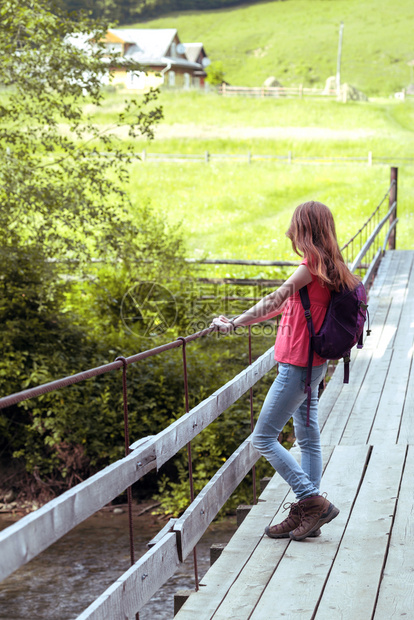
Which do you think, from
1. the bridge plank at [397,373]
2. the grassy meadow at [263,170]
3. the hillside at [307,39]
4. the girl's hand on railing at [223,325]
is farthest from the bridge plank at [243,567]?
the hillside at [307,39]

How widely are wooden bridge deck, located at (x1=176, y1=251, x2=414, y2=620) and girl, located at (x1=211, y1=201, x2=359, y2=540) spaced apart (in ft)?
0.63

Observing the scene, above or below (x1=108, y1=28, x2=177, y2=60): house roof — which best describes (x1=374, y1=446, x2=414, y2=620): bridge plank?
below

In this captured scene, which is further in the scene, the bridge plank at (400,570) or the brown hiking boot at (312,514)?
the brown hiking boot at (312,514)

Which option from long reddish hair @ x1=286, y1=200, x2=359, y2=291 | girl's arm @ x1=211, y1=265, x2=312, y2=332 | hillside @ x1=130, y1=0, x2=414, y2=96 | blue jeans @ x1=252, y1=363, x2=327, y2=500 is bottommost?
blue jeans @ x1=252, y1=363, x2=327, y2=500

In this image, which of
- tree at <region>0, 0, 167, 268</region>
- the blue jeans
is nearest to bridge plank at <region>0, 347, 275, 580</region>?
the blue jeans

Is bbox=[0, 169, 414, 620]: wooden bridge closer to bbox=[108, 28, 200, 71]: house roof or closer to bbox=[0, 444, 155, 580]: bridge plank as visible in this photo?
bbox=[0, 444, 155, 580]: bridge plank

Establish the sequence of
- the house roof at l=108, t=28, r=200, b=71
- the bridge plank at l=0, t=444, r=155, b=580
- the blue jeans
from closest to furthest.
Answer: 1. the bridge plank at l=0, t=444, r=155, b=580
2. the blue jeans
3. the house roof at l=108, t=28, r=200, b=71

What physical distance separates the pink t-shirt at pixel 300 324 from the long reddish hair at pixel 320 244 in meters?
0.06

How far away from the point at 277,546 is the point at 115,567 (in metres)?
5.36

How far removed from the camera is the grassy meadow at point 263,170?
25.1 meters

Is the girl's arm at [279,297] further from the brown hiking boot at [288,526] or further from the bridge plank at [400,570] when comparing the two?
the bridge plank at [400,570]

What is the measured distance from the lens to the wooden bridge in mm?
2244

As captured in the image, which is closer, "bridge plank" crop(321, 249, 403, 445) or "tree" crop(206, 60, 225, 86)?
"bridge plank" crop(321, 249, 403, 445)

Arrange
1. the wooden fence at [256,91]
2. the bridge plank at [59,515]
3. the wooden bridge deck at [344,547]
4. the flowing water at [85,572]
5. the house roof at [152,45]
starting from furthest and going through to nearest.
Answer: the house roof at [152,45] → the wooden fence at [256,91] → the flowing water at [85,572] → the wooden bridge deck at [344,547] → the bridge plank at [59,515]
